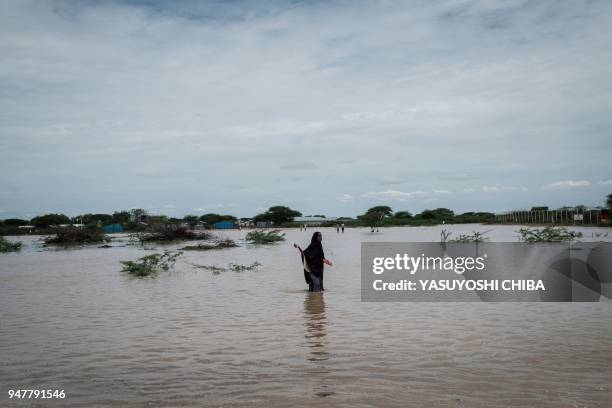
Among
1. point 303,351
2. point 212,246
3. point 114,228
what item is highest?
point 114,228

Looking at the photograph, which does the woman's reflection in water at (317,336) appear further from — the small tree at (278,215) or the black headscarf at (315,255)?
the small tree at (278,215)

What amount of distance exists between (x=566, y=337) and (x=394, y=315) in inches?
121

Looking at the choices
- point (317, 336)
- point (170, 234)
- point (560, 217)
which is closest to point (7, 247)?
point (170, 234)

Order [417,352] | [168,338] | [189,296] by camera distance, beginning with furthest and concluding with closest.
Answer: [189,296] → [168,338] → [417,352]

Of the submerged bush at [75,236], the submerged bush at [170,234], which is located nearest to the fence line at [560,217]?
the submerged bush at [170,234]

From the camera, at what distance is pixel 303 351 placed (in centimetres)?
748

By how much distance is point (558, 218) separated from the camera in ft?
238

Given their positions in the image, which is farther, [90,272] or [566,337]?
[90,272]

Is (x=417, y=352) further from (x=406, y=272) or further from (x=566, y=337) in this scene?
(x=406, y=272)

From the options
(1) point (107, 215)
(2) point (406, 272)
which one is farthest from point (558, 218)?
(1) point (107, 215)

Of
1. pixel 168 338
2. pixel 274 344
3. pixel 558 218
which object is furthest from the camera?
pixel 558 218

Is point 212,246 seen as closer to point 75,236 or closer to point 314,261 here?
point 75,236

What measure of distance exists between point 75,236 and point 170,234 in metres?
7.71

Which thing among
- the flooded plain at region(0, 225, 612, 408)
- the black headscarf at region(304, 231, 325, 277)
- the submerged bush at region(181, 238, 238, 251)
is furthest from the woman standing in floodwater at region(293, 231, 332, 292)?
the submerged bush at region(181, 238, 238, 251)
